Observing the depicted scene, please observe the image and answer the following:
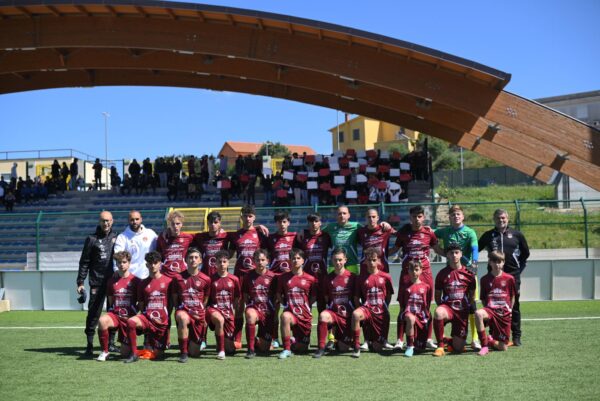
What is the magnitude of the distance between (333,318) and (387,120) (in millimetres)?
15452

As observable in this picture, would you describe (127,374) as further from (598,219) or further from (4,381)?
(598,219)

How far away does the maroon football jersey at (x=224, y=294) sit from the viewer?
884 cm

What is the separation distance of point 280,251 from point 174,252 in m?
1.45

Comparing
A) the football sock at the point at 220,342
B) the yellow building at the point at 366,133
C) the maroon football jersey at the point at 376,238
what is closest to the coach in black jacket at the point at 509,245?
the maroon football jersey at the point at 376,238

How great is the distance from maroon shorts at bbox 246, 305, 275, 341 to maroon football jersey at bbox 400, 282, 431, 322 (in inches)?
66.8

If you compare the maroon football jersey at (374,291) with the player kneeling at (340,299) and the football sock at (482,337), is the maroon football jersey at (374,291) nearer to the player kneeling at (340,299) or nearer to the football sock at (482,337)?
the player kneeling at (340,299)

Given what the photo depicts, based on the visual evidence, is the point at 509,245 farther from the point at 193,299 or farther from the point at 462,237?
the point at 193,299

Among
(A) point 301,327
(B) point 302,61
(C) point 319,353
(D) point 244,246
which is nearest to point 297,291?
(A) point 301,327

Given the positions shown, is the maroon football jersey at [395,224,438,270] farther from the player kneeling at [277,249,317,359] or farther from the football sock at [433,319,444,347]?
the player kneeling at [277,249,317,359]

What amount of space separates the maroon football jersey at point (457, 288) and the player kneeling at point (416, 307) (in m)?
0.23

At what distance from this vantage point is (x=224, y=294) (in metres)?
8.85

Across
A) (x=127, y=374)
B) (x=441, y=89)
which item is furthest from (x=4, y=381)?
(x=441, y=89)

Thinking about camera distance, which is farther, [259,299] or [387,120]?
[387,120]

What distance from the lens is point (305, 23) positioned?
18.0 metres
